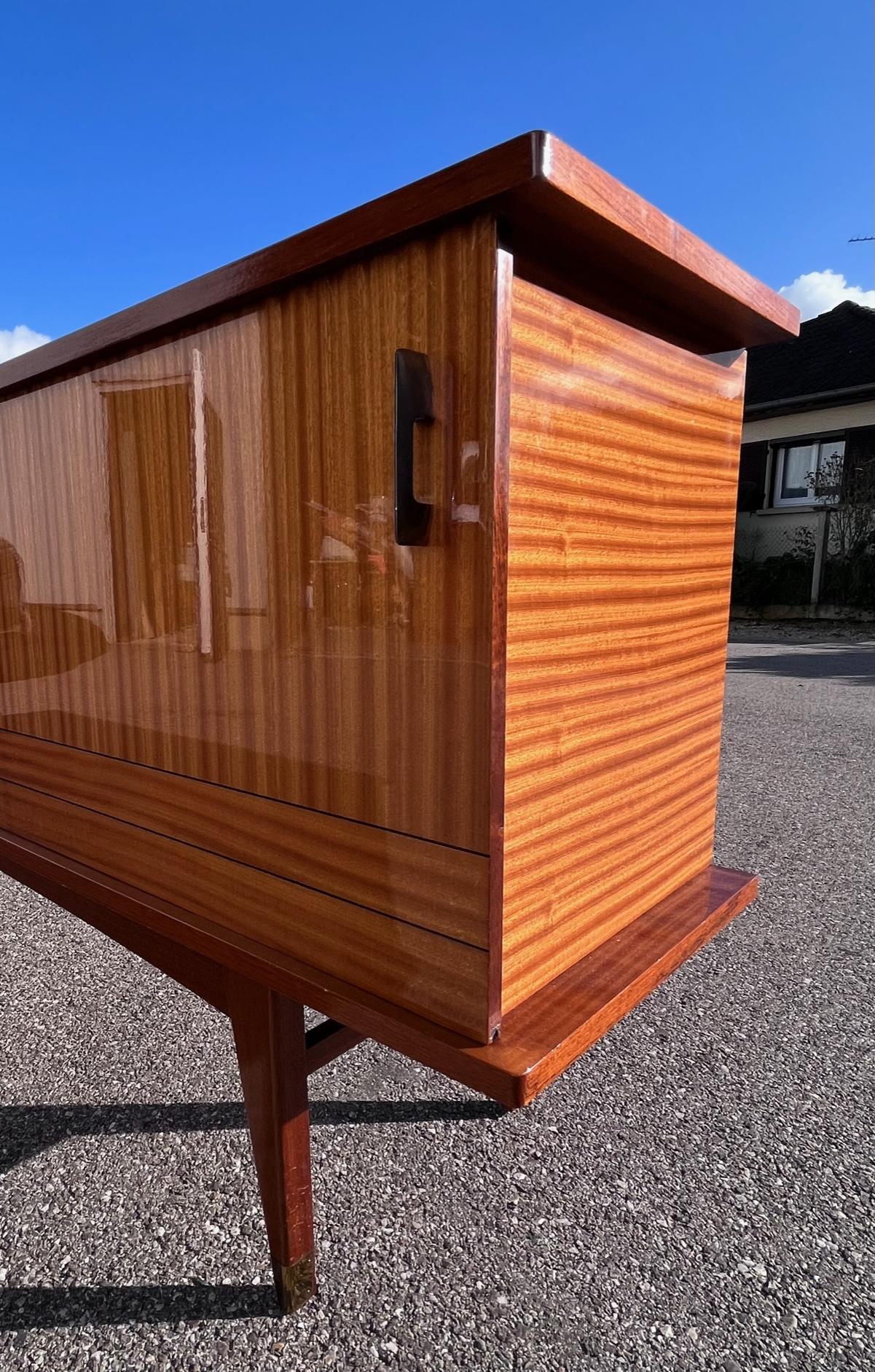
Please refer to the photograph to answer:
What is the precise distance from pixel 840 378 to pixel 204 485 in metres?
17.4

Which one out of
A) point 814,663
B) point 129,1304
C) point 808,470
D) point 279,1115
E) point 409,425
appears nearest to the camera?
point 409,425

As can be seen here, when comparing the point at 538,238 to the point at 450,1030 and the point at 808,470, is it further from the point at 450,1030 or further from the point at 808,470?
the point at 808,470

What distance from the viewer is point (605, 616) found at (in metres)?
1.09

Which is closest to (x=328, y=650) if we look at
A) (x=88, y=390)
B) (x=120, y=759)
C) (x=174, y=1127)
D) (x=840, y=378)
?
(x=120, y=759)

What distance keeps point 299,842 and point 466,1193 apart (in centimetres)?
112

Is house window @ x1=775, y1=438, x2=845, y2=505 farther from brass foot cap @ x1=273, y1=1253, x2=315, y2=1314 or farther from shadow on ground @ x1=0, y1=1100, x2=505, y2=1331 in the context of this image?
brass foot cap @ x1=273, y1=1253, x2=315, y2=1314

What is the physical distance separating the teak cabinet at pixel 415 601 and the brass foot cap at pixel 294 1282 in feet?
0.17

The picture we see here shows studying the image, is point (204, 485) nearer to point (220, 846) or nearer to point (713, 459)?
point (220, 846)

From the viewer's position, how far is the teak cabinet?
851 mm

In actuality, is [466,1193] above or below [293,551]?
below

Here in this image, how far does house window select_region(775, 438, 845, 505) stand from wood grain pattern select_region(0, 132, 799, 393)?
50.5ft

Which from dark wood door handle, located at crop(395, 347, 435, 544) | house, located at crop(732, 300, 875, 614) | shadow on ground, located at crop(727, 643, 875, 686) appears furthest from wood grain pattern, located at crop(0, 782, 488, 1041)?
house, located at crop(732, 300, 875, 614)

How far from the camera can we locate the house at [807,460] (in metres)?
14.8

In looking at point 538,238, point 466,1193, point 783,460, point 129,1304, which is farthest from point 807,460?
point 129,1304
